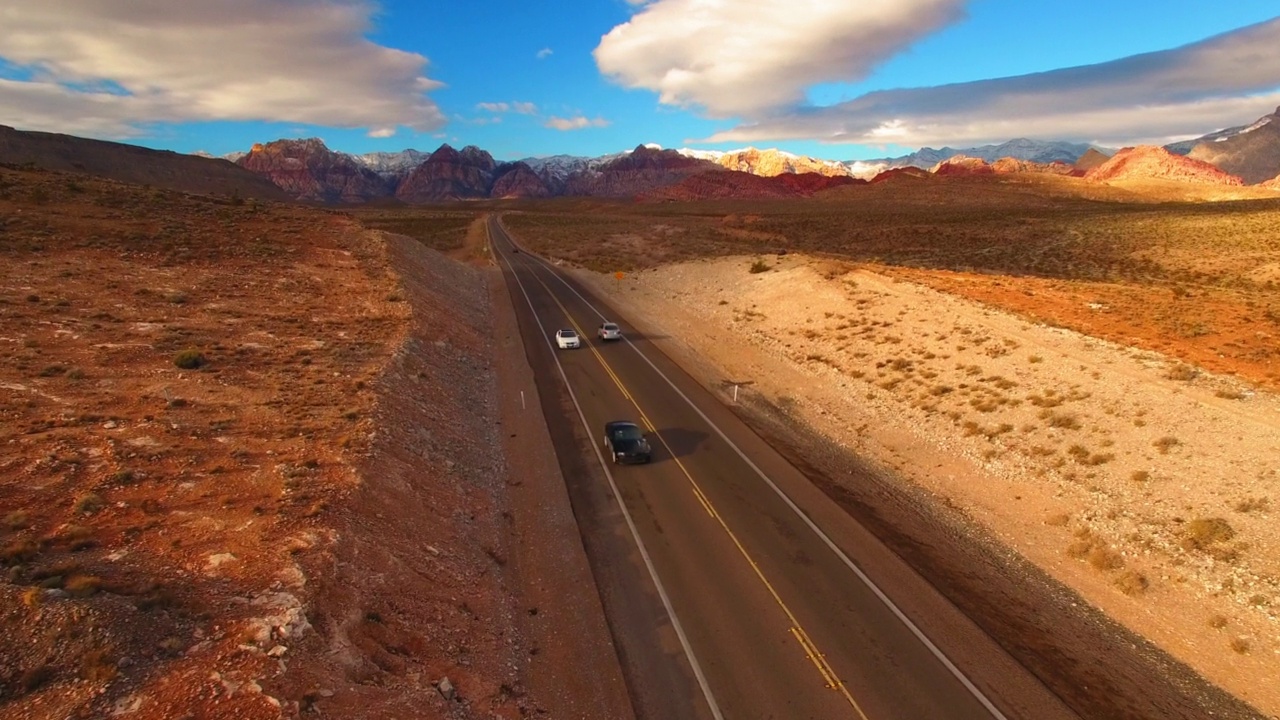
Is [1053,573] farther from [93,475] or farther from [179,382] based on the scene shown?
[179,382]

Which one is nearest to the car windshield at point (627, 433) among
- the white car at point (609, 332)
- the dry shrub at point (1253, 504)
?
the white car at point (609, 332)

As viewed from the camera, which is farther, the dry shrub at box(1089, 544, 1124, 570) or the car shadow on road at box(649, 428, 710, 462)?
the car shadow on road at box(649, 428, 710, 462)

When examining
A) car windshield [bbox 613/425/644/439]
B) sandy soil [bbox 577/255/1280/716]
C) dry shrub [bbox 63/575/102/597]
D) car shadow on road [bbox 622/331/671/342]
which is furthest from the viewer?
car shadow on road [bbox 622/331/671/342]

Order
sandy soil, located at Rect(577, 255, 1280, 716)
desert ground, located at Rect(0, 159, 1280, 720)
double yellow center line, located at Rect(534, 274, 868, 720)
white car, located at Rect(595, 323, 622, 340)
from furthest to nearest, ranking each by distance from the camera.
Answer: white car, located at Rect(595, 323, 622, 340)
sandy soil, located at Rect(577, 255, 1280, 716)
double yellow center line, located at Rect(534, 274, 868, 720)
desert ground, located at Rect(0, 159, 1280, 720)

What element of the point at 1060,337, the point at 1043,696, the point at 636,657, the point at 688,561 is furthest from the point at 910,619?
the point at 1060,337

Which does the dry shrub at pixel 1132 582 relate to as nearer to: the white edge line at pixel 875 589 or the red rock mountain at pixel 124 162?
the white edge line at pixel 875 589

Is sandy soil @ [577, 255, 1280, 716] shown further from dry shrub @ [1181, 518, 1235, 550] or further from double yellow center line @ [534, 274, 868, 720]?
double yellow center line @ [534, 274, 868, 720]

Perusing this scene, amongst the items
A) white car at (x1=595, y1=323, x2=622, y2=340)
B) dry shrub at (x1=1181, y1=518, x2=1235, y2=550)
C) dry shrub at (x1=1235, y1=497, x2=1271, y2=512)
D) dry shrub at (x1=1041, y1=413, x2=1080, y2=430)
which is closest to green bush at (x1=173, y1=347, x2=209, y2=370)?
white car at (x1=595, y1=323, x2=622, y2=340)
